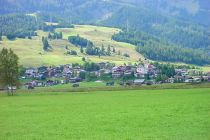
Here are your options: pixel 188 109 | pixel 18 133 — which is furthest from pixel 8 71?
pixel 18 133

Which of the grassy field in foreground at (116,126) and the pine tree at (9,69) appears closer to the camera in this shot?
the grassy field in foreground at (116,126)

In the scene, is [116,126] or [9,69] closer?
[116,126]

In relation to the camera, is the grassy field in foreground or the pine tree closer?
the grassy field in foreground

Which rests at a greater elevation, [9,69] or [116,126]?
[9,69]

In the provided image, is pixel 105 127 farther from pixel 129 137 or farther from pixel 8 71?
pixel 8 71

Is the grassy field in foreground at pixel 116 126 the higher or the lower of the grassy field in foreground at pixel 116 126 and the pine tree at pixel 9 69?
the lower

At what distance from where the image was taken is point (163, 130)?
41.0 meters

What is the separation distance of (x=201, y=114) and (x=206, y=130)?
12.0m

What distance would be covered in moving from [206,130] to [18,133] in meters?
15.6

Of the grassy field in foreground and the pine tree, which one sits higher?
the pine tree

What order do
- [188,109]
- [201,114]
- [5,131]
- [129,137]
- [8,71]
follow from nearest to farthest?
[129,137] < [5,131] < [201,114] < [188,109] < [8,71]

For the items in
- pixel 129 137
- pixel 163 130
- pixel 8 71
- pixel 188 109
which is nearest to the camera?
pixel 129 137

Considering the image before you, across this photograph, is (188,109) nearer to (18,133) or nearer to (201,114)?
(201,114)

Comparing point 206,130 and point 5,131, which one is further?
point 5,131
